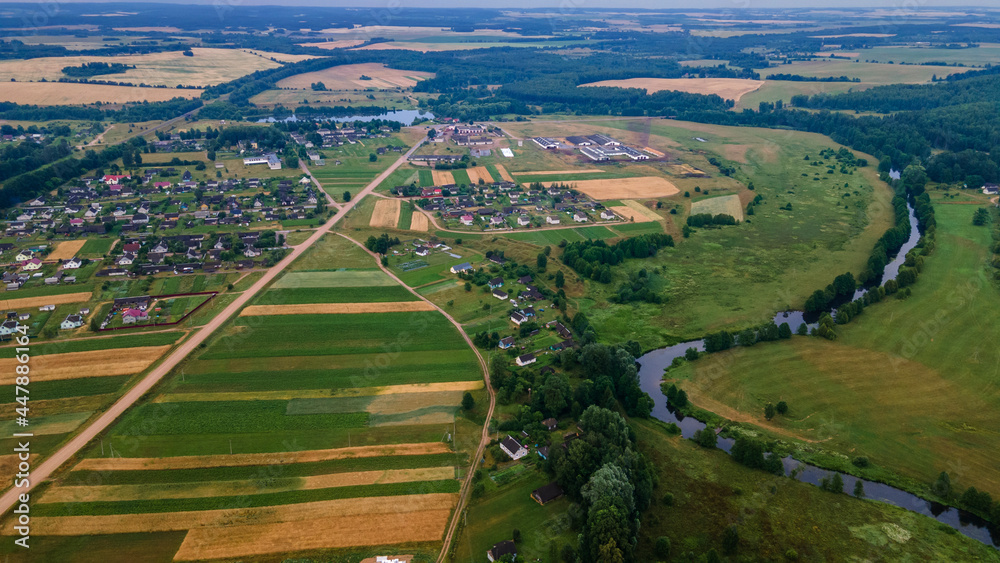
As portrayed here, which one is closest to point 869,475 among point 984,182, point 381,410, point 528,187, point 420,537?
point 420,537

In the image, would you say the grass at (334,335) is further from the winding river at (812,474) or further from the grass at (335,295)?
the winding river at (812,474)

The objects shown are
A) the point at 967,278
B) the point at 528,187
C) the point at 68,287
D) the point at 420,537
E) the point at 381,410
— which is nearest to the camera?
the point at 420,537

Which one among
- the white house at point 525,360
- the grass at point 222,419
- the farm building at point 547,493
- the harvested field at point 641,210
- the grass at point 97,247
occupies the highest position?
the harvested field at point 641,210

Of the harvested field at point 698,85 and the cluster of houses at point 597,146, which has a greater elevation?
the harvested field at point 698,85

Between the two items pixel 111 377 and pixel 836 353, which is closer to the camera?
pixel 111 377

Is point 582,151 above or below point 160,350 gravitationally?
above

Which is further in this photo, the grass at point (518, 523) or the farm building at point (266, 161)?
the farm building at point (266, 161)

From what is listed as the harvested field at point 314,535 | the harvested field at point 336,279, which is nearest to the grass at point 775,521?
the harvested field at point 314,535

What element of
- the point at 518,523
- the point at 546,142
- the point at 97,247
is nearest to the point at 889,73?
the point at 546,142

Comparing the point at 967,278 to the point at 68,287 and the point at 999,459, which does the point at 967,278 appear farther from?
the point at 68,287
